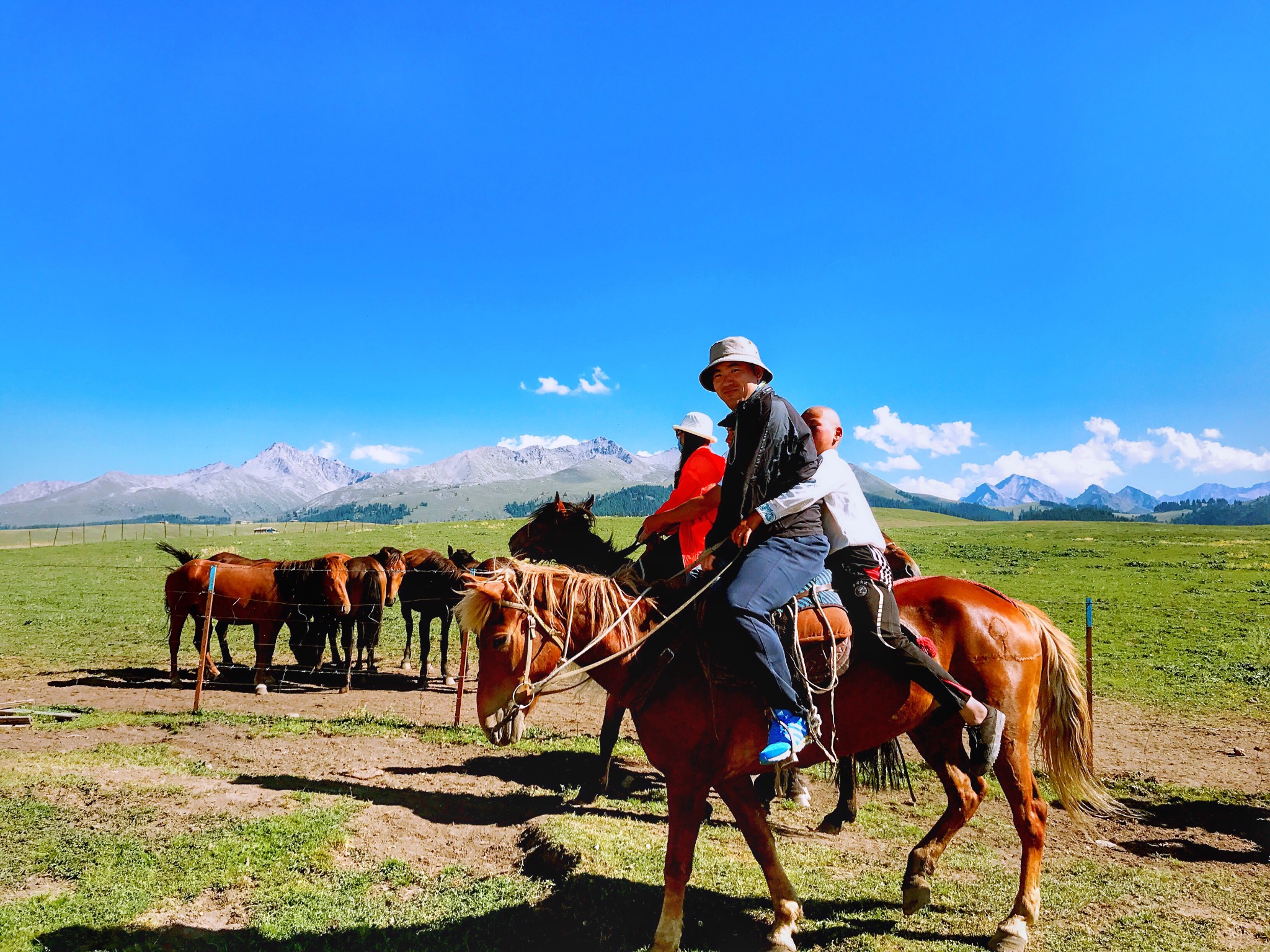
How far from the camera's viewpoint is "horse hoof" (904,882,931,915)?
488cm

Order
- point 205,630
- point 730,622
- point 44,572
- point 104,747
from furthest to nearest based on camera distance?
point 44,572 < point 205,630 < point 104,747 < point 730,622

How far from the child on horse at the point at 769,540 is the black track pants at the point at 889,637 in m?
0.43

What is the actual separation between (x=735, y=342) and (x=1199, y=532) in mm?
74906

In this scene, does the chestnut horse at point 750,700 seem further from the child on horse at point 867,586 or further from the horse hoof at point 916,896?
the child on horse at point 867,586

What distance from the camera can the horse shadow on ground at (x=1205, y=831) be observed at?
632 centimetres

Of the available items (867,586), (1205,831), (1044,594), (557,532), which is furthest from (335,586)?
(1044,594)

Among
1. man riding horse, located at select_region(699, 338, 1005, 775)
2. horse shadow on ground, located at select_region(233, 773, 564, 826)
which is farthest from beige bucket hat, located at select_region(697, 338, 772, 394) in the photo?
horse shadow on ground, located at select_region(233, 773, 564, 826)

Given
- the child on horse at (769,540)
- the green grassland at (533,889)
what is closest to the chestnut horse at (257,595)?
the green grassland at (533,889)

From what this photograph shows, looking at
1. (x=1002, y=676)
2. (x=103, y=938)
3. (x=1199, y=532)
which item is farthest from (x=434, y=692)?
(x=1199, y=532)

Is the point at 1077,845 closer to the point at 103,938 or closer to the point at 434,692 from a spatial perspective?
the point at 103,938

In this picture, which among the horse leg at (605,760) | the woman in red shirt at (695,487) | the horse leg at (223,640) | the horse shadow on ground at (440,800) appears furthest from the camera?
the horse leg at (223,640)

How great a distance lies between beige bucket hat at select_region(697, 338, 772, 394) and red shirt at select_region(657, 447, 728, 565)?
4.36 ft

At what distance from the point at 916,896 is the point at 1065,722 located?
6.59 ft

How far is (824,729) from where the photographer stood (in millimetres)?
4598
